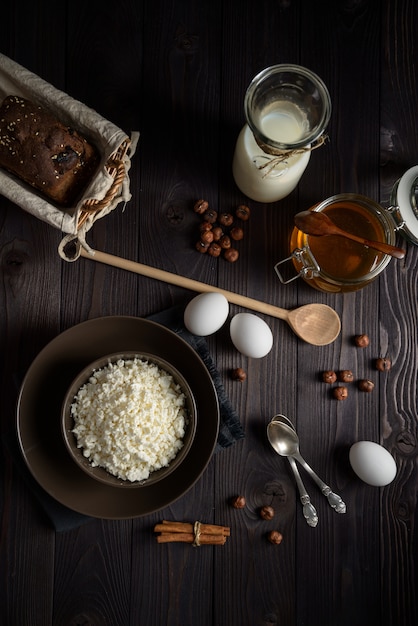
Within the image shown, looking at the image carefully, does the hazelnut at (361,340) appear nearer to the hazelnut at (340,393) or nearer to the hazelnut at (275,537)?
the hazelnut at (340,393)

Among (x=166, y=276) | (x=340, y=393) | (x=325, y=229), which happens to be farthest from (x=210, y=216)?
(x=340, y=393)

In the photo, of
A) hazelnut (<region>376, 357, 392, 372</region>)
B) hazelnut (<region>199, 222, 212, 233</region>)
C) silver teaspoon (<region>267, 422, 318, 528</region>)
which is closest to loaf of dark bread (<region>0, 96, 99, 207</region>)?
hazelnut (<region>199, 222, 212, 233</region>)

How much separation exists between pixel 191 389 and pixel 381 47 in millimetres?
866

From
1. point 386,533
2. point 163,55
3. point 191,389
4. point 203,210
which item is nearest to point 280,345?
point 191,389

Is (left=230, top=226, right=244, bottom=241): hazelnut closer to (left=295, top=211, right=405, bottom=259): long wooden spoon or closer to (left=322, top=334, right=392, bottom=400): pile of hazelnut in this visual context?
(left=295, top=211, right=405, bottom=259): long wooden spoon

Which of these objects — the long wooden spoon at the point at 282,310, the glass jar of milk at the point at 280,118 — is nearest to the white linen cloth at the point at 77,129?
the long wooden spoon at the point at 282,310

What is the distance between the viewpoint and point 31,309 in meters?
1.24

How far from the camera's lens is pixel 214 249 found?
4.10 ft

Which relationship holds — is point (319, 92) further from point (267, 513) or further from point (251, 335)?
point (267, 513)

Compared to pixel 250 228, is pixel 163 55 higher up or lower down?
higher up

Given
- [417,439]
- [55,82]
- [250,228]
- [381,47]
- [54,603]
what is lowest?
[54,603]

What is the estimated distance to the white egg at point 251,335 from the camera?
46.9 inches

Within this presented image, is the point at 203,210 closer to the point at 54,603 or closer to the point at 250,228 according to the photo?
the point at 250,228

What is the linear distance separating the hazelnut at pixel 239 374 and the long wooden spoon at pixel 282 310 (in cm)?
13
